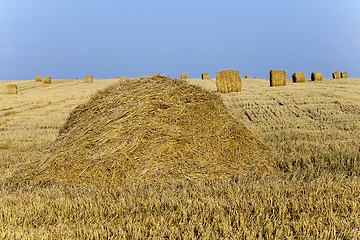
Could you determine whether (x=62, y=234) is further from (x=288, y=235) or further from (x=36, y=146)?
(x=36, y=146)

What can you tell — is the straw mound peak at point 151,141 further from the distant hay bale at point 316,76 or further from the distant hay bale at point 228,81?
the distant hay bale at point 316,76

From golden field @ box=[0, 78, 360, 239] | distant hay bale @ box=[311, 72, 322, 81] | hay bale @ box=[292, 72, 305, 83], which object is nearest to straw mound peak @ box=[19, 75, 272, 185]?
golden field @ box=[0, 78, 360, 239]

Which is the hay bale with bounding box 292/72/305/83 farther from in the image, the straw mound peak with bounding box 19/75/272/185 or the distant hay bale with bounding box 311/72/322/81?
the straw mound peak with bounding box 19/75/272/185

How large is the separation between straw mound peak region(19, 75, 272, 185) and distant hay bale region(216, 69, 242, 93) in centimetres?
1537

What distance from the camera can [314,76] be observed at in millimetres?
35344

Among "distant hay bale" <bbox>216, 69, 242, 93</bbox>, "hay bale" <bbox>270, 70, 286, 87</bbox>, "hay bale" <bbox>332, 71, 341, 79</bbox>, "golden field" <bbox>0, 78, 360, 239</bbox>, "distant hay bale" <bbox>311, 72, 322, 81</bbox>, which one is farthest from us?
"hay bale" <bbox>332, 71, 341, 79</bbox>

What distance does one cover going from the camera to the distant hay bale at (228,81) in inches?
800

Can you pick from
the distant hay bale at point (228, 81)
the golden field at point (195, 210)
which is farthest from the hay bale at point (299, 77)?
the golden field at point (195, 210)

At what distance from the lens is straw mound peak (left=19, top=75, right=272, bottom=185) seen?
439cm

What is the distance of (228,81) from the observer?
20.5 metres

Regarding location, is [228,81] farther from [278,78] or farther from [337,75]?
[337,75]

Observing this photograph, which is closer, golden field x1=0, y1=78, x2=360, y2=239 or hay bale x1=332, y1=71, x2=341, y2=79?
golden field x1=0, y1=78, x2=360, y2=239

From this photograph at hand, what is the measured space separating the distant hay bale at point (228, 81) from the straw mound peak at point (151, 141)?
1537cm

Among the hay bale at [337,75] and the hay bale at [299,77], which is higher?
the hay bale at [337,75]
